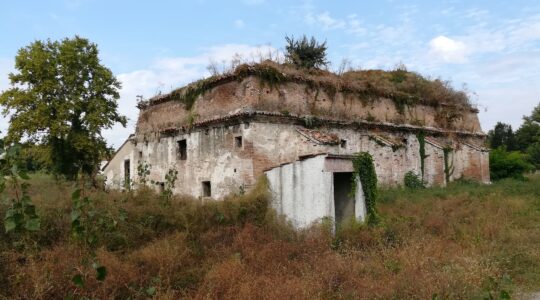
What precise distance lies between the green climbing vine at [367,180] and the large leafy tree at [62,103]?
1653 cm

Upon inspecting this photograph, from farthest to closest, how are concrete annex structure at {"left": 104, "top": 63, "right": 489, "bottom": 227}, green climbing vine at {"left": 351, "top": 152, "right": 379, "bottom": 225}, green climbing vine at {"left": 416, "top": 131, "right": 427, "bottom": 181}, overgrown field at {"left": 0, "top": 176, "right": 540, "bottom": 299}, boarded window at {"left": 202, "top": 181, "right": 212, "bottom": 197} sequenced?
green climbing vine at {"left": 416, "top": 131, "right": 427, "bottom": 181}, boarded window at {"left": 202, "top": 181, "right": 212, "bottom": 197}, concrete annex structure at {"left": 104, "top": 63, "right": 489, "bottom": 227}, green climbing vine at {"left": 351, "top": 152, "right": 379, "bottom": 225}, overgrown field at {"left": 0, "top": 176, "right": 540, "bottom": 299}

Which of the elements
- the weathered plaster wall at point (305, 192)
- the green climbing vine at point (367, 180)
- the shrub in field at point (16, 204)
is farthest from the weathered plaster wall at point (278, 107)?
the shrub in field at point (16, 204)

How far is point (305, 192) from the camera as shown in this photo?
13.2m

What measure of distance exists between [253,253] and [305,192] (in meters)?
3.54

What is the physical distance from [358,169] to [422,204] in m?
4.12

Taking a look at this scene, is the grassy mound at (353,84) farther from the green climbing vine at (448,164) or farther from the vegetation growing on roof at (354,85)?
the green climbing vine at (448,164)

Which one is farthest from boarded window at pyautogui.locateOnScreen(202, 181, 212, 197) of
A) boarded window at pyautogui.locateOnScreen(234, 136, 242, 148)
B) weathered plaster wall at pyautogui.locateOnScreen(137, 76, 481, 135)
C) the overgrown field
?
the overgrown field

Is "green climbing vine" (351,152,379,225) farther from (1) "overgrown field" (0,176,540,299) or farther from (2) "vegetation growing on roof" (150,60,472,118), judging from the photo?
(2) "vegetation growing on roof" (150,60,472,118)

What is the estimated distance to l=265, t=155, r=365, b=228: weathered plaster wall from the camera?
501 inches

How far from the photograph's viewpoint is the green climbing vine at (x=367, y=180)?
13336 millimetres

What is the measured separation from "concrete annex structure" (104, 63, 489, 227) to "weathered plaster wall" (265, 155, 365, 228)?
29 millimetres

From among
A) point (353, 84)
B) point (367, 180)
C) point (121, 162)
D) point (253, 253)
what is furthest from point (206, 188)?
point (353, 84)

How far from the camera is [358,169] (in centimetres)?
1343

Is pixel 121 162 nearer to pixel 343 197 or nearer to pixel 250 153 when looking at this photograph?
pixel 250 153
